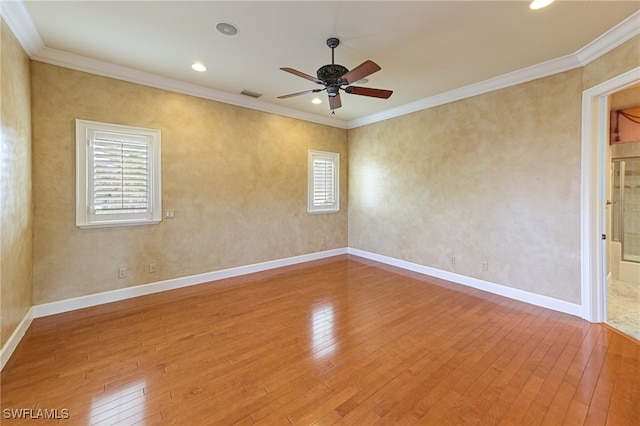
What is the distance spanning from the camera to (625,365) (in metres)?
2.31

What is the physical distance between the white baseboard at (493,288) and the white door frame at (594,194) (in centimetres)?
23

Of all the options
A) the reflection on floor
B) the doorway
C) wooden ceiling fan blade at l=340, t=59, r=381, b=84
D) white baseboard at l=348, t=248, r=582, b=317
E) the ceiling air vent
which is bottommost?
the reflection on floor

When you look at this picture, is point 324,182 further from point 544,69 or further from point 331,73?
point 544,69

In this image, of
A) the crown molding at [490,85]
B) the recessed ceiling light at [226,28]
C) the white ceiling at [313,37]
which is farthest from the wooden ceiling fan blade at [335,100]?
the crown molding at [490,85]

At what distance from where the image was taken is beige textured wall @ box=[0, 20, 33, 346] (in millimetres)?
2311

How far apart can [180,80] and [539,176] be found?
5.19 m

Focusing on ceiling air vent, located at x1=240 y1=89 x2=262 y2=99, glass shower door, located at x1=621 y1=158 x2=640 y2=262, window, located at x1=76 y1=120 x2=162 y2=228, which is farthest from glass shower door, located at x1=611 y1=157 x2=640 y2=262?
window, located at x1=76 y1=120 x2=162 y2=228

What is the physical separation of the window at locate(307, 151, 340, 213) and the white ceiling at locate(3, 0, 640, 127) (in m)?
2.06

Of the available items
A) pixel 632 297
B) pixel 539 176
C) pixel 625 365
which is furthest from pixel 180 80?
pixel 632 297

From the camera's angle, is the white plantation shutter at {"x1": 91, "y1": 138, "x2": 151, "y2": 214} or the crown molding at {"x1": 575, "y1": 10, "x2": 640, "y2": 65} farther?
the white plantation shutter at {"x1": 91, "y1": 138, "x2": 151, "y2": 214}

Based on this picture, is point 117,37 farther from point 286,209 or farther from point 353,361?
point 353,361

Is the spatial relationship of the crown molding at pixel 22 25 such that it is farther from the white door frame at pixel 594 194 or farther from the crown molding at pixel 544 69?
A: the white door frame at pixel 594 194

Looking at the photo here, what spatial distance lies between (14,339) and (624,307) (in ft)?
22.6

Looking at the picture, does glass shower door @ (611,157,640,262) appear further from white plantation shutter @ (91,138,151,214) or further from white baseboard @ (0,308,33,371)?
white baseboard @ (0,308,33,371)
